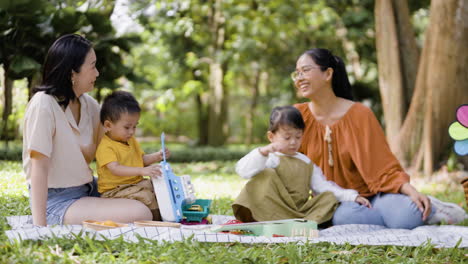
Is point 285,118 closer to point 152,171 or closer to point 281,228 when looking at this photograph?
point 281,228

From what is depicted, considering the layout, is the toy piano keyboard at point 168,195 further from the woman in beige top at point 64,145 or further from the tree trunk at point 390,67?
the tree trunk at point 390,67

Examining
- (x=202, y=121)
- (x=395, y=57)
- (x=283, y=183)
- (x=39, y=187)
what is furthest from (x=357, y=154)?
(x=202, y=121)

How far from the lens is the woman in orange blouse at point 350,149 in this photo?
3477 millimetres

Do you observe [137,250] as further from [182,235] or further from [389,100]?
[389,100]

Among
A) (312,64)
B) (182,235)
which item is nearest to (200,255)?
(182,235)

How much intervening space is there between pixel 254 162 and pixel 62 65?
1.25m

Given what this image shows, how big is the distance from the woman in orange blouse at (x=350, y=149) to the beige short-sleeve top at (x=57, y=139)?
1.51 m

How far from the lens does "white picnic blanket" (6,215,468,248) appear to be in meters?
2.60

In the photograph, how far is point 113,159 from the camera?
A: 122 inches

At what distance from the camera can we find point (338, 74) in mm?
3742

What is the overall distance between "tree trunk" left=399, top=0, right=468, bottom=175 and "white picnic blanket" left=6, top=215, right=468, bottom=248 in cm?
286

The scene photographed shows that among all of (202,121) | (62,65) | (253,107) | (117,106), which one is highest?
(62,65)

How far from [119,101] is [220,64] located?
9.01 m

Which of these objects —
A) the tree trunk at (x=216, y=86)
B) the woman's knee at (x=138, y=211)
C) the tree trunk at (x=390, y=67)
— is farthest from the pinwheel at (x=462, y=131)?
the tree trunk at (x=216, y=86)
